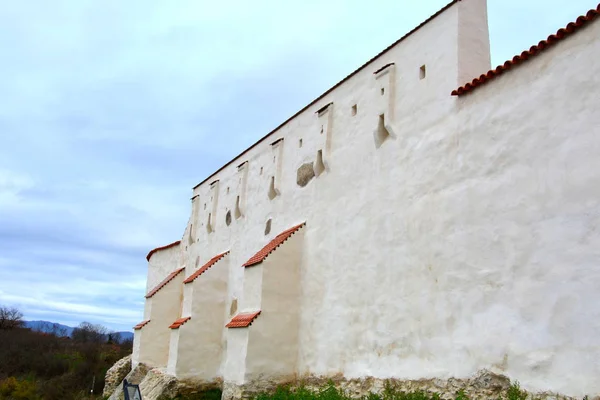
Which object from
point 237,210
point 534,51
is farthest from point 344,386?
point 237,210

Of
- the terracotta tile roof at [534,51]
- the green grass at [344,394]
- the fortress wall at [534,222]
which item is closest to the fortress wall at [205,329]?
the green grass at [344,394]

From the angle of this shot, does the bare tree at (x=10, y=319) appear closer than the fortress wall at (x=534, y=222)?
No

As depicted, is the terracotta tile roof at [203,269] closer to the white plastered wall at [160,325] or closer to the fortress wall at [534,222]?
the white plastered wall at [160,325]

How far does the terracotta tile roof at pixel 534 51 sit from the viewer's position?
663cm

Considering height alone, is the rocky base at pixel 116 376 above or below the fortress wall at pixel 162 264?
below

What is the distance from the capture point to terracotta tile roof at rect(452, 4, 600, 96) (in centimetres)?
663

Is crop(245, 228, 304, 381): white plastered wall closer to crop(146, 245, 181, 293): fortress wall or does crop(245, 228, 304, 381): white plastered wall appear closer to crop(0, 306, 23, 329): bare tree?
crop(146, 245, 181, 293): fortress wall

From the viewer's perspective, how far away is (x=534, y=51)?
7.25m

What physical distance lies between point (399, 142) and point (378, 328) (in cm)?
327

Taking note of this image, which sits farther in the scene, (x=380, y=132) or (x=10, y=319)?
(x=10, y=319)

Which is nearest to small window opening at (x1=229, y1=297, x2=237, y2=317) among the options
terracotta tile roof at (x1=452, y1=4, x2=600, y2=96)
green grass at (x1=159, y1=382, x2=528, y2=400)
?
green grass at (x1=159, y1=382, x2=528, y2=400)

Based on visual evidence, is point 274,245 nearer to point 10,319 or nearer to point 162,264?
point 162,264

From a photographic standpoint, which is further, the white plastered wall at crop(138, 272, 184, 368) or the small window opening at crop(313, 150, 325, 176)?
the white plastered wall at crop(138, 272, 184, 368)

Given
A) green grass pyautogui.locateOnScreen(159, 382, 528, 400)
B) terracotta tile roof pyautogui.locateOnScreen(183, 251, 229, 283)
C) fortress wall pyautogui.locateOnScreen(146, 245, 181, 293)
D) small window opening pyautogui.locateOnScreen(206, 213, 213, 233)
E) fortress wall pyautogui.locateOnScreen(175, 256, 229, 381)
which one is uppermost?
small window opening pyautogui.locateOnScreen(206, 213, 213, 233)
